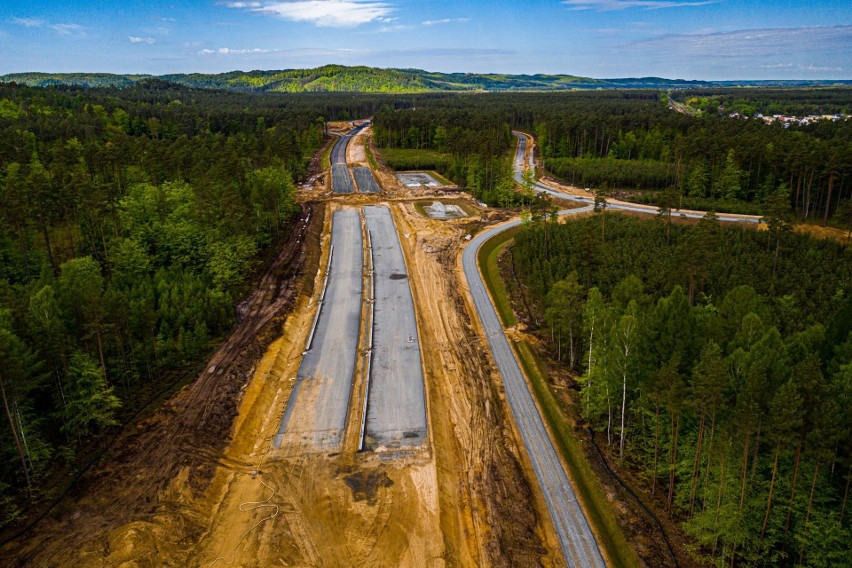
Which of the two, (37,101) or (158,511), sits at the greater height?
(37,101)

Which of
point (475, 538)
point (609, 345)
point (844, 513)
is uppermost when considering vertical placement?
point (609, 345)

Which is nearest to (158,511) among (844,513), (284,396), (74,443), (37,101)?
(74,443)

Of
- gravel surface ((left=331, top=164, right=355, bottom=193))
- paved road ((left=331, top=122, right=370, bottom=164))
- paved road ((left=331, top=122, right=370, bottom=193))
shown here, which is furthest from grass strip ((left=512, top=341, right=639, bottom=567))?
paved road ((left=331, top=122, right=370, bottom=164))

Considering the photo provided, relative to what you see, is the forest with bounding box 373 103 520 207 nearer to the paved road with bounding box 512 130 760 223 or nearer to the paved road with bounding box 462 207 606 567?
the paved road with bounding box 512 130 760 223

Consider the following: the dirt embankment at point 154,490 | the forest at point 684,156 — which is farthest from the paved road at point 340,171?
the dirt embankment at point 154,490

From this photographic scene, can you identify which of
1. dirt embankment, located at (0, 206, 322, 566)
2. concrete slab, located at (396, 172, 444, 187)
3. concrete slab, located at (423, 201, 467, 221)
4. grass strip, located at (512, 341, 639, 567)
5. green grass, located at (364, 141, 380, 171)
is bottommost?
grass strip, located at (512, 341, 639, 567)

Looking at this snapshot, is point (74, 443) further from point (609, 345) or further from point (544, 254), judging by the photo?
Result: point (544, 254)

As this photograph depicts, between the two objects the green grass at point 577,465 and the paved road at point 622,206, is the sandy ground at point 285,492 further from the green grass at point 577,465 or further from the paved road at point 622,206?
the paved road at point 622,206
